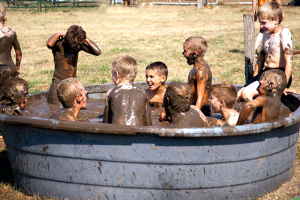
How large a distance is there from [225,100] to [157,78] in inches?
54.6

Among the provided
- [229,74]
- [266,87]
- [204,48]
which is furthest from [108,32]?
[266,87]

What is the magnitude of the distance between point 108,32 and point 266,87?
14.3m

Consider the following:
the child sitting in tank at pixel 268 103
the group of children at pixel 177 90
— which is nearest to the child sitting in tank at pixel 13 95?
the group of children at pixel 177 90

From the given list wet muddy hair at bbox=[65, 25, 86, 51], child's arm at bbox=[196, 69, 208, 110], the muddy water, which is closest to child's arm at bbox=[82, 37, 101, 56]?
wet muddy hair at bbox=[65, 25, 86, 51]

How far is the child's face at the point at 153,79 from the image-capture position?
17.3 ft

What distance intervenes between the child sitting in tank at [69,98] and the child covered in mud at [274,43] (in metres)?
2.68

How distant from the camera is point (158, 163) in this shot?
10.2 feet

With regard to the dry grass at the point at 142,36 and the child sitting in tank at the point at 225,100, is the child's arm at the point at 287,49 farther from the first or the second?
the dry grass at the point at 142,36

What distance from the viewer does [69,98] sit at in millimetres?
3674

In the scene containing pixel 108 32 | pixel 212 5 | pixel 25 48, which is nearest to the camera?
pixel 25 48

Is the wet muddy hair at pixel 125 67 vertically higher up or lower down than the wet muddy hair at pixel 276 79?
higher up

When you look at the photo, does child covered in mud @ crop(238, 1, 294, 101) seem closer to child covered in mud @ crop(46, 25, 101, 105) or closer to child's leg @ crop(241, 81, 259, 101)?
child's leg @ crop(241, 81, 259, 101)

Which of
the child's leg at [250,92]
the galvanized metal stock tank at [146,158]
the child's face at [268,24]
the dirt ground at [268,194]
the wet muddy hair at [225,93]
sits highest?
the child's face at [268,24]

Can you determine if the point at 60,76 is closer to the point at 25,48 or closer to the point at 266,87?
the point at 266,87
